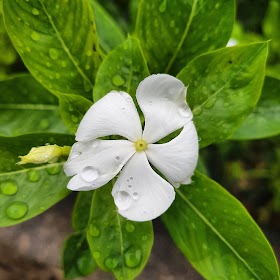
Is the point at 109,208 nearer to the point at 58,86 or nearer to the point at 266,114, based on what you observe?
the point at 58,86

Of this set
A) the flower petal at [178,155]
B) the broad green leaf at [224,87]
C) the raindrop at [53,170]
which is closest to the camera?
the flower petal at [178,155]

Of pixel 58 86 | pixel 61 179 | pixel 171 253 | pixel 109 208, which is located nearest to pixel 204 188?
pixel 109 208

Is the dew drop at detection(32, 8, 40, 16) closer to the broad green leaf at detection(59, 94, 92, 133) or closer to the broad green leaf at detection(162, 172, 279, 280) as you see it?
the broad green leaf at detection(59, 94, 92, 133)

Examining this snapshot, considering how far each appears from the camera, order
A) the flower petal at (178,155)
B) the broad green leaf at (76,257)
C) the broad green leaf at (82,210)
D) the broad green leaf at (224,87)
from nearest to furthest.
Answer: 1. the flower petal at (178,155)
2. the broad green leaf at (224,87)
3. the broad green leaf at (82,210)
4. the broad green leaf at (76,257)

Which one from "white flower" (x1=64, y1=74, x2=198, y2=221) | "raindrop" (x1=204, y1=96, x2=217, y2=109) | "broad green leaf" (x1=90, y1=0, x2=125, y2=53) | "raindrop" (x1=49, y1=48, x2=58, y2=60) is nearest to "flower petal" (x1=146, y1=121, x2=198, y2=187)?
"white flower" (x1=64, y1=74, x2=198, y2=221)

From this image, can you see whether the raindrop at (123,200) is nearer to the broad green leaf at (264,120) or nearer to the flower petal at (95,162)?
the flower petal at (95,162)

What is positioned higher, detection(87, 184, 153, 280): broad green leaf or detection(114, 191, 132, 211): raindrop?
detection(114, 191, 132, 211): raindrop

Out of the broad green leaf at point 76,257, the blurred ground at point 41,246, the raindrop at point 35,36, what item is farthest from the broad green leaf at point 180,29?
the blurred ground at point 41,246
